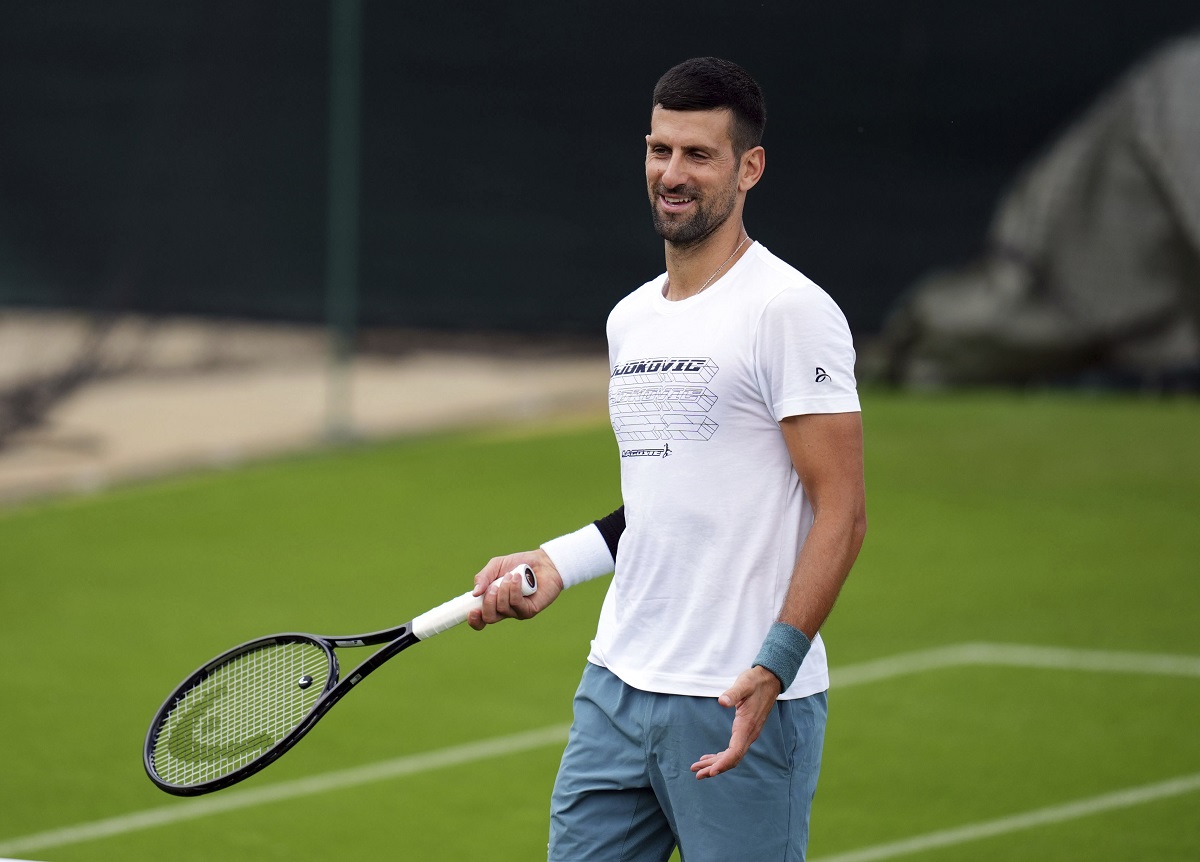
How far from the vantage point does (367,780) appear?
555 cm

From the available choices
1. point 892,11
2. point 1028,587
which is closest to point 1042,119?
point 892,11

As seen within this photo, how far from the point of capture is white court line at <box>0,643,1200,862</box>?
202 inches

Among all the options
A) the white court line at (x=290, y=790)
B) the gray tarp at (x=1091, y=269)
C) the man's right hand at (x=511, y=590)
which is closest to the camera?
the man's right hand at (x=511, y=590)

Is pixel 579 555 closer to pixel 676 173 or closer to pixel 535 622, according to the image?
pixel 676 173

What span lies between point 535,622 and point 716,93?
16.0ft

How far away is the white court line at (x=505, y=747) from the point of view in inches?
202

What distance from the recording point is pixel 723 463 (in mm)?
2809

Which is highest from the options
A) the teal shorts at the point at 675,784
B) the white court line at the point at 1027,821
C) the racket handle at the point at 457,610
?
the racket handle at the point at 457,610

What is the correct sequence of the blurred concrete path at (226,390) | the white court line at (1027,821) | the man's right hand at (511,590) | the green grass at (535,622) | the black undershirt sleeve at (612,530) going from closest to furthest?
the man's right hand at (511,590), the black undershirt sleeve at (612,530), the white court line at (1027,821), the green grass at (535,622), the blurred concrete path at (226,390)

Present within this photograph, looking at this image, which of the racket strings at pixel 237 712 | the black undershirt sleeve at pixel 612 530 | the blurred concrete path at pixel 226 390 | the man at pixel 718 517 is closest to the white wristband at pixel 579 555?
the black undershirt sleeve at pixel 612 530

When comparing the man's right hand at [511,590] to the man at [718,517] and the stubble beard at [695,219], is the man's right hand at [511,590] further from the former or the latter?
the stubble beard at [695,219]

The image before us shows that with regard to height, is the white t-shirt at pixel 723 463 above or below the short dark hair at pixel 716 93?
below

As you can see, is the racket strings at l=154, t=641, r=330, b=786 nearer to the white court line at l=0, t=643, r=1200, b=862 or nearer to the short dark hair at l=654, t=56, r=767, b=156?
the short dark hair at l=654, t=56, r=767, b=156

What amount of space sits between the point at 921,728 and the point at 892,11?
5.96m
